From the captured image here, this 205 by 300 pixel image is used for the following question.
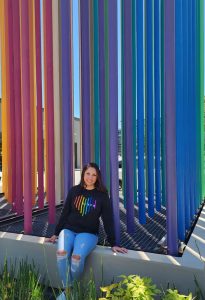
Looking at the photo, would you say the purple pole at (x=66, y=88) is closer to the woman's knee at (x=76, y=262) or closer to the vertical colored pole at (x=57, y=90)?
the woman's knee at (x=76, y=262)

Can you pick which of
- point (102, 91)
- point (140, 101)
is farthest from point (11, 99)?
point (140, 101)

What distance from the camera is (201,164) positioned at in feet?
21.8

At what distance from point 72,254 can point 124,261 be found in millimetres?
496

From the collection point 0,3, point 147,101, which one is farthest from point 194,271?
point 0,3

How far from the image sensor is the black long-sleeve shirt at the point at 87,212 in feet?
11.0

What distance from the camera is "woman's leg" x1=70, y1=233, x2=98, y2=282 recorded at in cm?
305

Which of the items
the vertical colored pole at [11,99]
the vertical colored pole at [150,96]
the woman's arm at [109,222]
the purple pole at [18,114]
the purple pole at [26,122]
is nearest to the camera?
the woman's arm at [109,222]

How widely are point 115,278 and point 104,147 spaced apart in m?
1.77

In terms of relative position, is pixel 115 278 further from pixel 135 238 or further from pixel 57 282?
pixel 135 238

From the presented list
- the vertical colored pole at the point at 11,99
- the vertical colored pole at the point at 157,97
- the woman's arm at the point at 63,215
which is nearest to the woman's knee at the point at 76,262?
the woman's arm at the point at 63,215

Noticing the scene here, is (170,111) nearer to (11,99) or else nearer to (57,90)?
(11,99)

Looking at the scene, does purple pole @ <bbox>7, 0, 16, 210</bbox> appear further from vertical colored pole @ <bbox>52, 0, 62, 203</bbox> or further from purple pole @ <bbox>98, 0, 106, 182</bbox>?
purple pole @ <bbox>98, 0, 106, 182</bbox>

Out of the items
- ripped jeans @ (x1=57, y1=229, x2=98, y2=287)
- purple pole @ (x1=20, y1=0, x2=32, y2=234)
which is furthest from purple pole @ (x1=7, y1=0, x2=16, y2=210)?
ripped jeans @ (x1=57, y1=229, x2=98, y2=287)

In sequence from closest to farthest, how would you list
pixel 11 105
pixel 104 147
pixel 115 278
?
pixel 115 278, pixel 104 147, pixel 11 105
